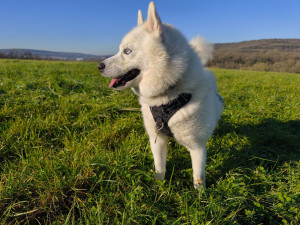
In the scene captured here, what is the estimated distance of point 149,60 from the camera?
1.82 m

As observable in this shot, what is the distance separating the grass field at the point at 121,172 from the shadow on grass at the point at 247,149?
0.01 metres

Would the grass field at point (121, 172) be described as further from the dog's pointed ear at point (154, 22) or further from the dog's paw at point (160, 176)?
the dog's pointed ear at point (154, 22)

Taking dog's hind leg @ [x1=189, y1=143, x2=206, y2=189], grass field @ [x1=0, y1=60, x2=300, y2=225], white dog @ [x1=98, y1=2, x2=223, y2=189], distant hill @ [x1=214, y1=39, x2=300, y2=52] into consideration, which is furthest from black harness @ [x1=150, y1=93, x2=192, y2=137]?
distant hill @ [x1=214, y1=39, x2=300, y2=52]

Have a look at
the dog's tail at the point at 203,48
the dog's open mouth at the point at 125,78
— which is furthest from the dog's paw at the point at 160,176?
the dog's tail at the point at 203,48

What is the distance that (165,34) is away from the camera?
6.08ft

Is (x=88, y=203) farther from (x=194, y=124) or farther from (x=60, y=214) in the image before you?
(x=194, y=124)

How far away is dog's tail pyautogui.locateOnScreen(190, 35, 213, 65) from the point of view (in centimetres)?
241

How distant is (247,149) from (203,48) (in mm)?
1591

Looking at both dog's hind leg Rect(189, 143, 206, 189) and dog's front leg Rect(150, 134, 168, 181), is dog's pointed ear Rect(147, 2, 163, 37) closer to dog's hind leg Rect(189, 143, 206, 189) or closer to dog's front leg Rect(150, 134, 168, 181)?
dog's front leg Rect(150, 134, 168, 181)

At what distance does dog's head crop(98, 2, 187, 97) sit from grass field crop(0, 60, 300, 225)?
32.2 inches

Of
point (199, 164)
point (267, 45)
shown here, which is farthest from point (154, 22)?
point (267, 45)

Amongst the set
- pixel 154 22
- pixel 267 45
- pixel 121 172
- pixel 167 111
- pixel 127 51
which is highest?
pixel 267 45

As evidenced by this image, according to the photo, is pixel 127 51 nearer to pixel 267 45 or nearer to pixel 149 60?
pixel 149 60

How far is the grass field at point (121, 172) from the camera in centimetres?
150
